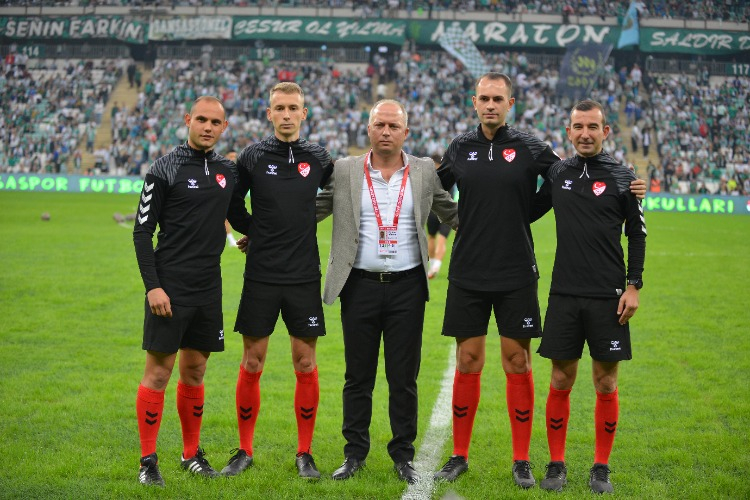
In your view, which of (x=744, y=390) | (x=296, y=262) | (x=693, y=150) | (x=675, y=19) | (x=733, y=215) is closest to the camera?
(x=296, y=262)

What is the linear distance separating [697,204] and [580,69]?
8.42 meters

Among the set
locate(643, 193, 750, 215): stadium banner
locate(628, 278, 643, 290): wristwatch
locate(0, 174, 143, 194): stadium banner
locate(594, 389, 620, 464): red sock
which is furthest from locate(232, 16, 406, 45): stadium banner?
locate(594, 389, 620, 464): red sock

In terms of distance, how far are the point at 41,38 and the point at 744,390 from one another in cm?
4762

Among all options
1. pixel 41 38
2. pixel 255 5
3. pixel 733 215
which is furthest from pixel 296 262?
pixel 41 38

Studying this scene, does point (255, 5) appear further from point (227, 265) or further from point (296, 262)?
point (296, 262)

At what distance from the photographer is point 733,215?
101 ft

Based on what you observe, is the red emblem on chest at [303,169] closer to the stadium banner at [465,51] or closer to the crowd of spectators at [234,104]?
the crowd of spectators at [234,104]

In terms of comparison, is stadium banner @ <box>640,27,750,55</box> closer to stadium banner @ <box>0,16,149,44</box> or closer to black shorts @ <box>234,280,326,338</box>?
stadium banner @ <box>0,16,149,44</box>

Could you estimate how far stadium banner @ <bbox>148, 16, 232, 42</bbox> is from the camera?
152 feet

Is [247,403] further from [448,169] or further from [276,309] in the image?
[448,169]

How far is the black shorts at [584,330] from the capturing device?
534cm

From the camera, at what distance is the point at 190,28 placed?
46.4m

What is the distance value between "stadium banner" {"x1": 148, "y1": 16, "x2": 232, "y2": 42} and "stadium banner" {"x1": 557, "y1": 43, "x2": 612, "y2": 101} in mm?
19423

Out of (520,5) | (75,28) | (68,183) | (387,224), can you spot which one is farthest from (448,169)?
(75,28)
